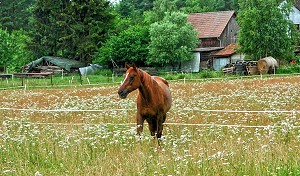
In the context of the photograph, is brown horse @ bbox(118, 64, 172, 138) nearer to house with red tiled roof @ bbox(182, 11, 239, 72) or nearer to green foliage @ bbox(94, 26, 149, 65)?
green foliage @ bbox(94, 26, 149, 65)

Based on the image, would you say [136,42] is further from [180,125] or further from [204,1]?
[180,125]

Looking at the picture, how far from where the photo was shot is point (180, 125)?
15023mm

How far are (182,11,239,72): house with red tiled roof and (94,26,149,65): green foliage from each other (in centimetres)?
806

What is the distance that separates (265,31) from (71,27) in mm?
28453

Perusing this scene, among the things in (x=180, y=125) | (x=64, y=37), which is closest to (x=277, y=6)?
(x=64, y=37)

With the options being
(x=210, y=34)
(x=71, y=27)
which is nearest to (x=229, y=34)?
(x=210, y=34)

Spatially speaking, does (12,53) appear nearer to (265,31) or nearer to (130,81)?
(265,31)

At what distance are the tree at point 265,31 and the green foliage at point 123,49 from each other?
47.6 ft

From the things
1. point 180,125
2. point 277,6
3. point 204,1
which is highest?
point 204,1

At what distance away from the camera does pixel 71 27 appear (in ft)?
236

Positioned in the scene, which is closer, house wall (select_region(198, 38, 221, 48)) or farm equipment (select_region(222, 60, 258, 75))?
farm equipment (select_region(222, 60, 258, 75))

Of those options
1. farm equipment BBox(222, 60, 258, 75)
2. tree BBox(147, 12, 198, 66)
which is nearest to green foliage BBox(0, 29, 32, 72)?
tree BBox(147, 12, 198, 66)

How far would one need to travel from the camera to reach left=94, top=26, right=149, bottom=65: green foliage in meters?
67.7

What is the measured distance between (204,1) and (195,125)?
99.5 metres
